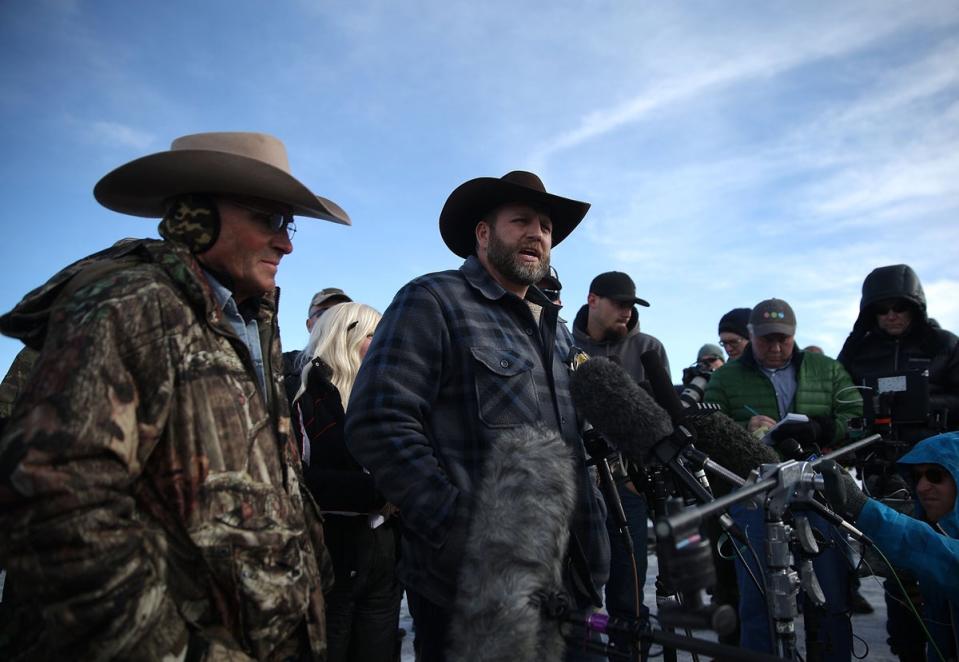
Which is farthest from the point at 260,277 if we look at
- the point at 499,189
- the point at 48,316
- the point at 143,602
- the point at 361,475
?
the point at 361,475

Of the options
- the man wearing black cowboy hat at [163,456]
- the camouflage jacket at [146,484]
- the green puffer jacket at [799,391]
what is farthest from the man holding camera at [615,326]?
the camouflage jacket at [146,484]

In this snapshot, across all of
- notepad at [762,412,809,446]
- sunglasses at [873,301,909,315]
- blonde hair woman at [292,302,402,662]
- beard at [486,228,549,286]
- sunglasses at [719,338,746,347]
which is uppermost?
sunglasses at [719,338,746,347]

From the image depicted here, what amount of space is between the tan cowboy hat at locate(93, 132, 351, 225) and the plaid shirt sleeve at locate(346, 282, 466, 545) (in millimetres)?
576

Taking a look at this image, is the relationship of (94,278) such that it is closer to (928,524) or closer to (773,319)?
(928,524)

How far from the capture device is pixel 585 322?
6.38 meters

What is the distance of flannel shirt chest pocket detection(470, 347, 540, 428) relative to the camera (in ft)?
8.58

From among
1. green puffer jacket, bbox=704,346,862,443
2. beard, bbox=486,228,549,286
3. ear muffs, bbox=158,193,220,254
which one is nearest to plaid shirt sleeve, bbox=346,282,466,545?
beard, bbox=486,228,549,286

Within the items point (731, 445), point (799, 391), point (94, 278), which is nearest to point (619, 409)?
point (731, 445)

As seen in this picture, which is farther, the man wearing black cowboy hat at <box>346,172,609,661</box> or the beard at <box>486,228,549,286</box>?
the beard at <box>486,228,549,286</box>

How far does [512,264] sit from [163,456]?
1.77 m

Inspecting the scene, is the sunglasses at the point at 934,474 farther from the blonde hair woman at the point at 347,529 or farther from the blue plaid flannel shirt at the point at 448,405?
the blonde hair woman at the point at 347,529

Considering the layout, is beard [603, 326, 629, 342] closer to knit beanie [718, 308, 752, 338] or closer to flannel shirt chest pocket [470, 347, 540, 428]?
knit beanie [718, 308, 752, 338]

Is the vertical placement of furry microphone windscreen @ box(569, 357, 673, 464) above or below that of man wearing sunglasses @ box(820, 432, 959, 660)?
above

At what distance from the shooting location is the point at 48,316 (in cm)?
172
